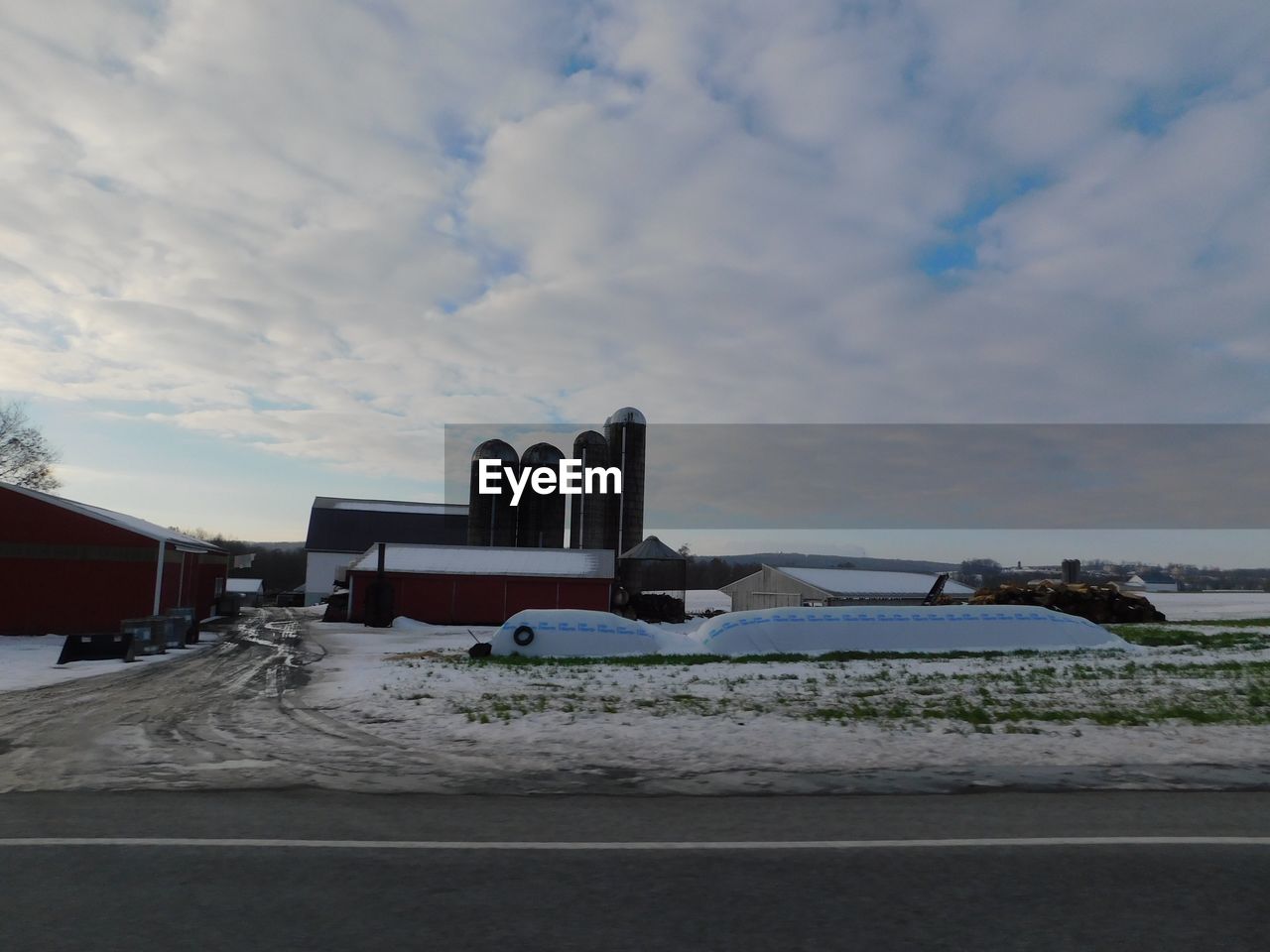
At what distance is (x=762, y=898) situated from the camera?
4918mm

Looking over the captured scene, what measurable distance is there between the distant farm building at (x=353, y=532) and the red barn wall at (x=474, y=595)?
2569 centimetres

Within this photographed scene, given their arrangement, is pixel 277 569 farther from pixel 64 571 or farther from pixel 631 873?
pixel 631 873

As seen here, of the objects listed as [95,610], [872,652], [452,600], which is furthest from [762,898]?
[452,600]

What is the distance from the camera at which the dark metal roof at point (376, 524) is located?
2586 inches

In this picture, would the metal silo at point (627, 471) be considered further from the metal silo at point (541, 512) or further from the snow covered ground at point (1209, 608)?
the snow covered ground at point (1209, 608)

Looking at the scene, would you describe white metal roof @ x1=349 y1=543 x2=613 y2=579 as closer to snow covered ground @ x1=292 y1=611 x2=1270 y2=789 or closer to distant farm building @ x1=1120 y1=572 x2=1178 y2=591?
snow covered ground @ x1=292 y1=611 x2=1270 y2=789

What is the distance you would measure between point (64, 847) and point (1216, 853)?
26.0ft

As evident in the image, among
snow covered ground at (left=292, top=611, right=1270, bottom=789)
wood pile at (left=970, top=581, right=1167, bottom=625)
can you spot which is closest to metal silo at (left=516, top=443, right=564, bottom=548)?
wood pile at (left=970, top=581, right=1167, bottom=625)

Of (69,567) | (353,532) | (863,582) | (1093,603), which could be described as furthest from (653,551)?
(353,532)

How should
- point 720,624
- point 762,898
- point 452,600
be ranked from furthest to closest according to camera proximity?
point 452,600 < point 720,624 < point 762,898

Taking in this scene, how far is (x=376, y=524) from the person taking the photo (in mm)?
66562

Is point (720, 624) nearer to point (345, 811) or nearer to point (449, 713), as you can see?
point (449, 713)

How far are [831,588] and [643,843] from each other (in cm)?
4871

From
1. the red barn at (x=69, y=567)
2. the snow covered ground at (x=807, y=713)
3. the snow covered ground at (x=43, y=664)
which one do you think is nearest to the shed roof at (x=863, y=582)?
the snow covered ground at (x=807, y=713)
